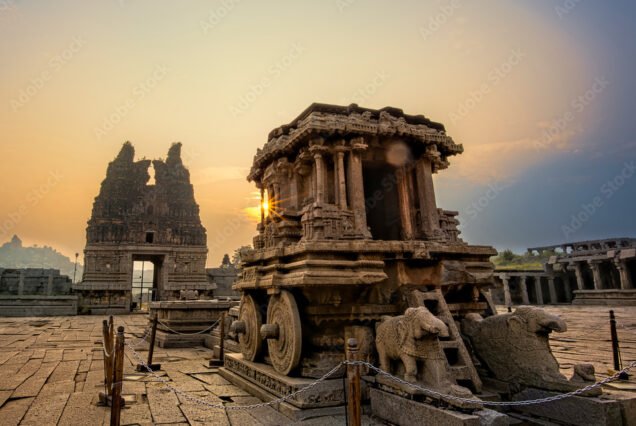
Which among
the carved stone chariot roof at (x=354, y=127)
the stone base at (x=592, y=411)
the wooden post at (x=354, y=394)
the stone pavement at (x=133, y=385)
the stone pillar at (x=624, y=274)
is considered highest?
the carved stone chariot roof at (x=354, y=127)

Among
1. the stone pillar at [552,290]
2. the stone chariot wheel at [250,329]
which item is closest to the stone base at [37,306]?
the stone chariot wheel at [250,329]

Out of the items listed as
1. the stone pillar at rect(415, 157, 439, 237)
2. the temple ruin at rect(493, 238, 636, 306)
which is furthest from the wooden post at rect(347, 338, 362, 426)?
the temple ruin at rect(493, 238, 636, 306)

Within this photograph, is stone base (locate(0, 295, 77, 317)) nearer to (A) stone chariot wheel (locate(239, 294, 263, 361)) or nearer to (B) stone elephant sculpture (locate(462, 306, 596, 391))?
(A) stone chariot wheel (locate(239, 294, 263, 361))

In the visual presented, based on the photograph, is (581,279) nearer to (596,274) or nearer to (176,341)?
(596,274)

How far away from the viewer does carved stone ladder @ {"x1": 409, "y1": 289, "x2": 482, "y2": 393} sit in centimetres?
437

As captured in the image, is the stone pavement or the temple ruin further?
the temple ruin

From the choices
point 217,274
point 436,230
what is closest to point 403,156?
point 436,230

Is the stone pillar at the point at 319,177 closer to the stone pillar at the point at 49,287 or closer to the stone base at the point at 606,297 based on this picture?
the stone base at the point at 606,297

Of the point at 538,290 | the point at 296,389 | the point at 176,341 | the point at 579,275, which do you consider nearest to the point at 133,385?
the point at 296,389

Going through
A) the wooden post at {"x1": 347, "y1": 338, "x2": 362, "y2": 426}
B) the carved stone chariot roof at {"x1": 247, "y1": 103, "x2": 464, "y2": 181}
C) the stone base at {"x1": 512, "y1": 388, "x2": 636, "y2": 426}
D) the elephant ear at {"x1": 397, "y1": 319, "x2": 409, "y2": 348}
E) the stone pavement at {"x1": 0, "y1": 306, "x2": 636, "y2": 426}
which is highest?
the carved stone chariot roof at {"x1": 247, "y1": 103, "x2": 464, "y2": 181}

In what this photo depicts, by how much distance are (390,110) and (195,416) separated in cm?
575

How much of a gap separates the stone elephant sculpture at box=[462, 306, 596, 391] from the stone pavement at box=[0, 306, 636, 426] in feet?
5.67

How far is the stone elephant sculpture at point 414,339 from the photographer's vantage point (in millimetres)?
3998

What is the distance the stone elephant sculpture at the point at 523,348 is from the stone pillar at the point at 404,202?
2.20m
